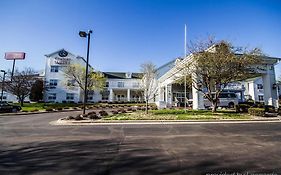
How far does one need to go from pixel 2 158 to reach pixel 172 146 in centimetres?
543

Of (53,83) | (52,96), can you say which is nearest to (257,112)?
(52,96)

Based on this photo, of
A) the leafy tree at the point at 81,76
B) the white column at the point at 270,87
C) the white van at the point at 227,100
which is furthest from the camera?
the leafy tree at the point at 81,76

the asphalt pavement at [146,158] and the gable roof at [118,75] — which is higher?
the gable roof at [118,75]

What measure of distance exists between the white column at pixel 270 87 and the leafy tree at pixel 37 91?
45.7 metres

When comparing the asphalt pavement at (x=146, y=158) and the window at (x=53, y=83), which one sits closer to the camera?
the asphalt pavement at (x=146, y=158)

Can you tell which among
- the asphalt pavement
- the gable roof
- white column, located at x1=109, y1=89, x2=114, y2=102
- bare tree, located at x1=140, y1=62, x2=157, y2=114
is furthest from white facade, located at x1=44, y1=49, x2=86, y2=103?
the asphalt pavement

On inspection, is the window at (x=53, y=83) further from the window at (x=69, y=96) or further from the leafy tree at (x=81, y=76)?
the leafy tree at (x=81, y=76)

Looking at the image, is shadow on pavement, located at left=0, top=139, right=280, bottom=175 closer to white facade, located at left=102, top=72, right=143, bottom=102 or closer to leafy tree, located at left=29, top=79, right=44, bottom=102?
leafy tree, located at left=29, top=79, right=44, bottom=102

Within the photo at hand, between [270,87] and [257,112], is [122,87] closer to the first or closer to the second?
[270,87]

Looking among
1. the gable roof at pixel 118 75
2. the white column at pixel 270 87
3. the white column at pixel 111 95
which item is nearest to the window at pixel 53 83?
the gable roof at pixel 118 75

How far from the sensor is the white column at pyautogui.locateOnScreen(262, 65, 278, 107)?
22781 mm

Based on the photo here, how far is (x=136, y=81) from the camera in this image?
174ft

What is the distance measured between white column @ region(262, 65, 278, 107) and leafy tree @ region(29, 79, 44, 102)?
45740mm

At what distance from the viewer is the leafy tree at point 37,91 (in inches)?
1665
